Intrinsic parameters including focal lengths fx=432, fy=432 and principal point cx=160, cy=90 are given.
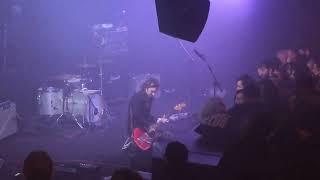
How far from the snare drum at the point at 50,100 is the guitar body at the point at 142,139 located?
13.4 ft

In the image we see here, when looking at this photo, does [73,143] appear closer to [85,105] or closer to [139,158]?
[85,105]

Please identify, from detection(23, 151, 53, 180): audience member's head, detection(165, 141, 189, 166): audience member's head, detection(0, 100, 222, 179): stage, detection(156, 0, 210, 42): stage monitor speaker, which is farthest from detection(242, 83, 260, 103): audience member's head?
detection(23, 151, 53, 180): audience member's head

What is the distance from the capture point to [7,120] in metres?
9.98

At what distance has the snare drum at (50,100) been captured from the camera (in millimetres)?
10953

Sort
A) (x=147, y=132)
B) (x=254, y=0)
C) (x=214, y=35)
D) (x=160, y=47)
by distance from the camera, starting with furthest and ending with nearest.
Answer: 1. (x=160, y=47)
2. (x=214, y=35)
3. (x=254, y=0)
4. (x=147, y=132)

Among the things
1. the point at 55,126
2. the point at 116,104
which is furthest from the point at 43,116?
the point at 116,104

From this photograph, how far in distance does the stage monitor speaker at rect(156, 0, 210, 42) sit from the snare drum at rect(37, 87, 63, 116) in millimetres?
7278

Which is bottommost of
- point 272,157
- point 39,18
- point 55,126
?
point 55,126

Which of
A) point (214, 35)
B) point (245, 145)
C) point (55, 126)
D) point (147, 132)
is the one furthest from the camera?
point (214, 35)

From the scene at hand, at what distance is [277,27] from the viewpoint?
13.3m

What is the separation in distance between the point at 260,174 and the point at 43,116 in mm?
8621

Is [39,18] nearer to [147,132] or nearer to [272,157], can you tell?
[147,132]

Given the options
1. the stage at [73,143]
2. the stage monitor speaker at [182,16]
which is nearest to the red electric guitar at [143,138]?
the stage at [73,143]

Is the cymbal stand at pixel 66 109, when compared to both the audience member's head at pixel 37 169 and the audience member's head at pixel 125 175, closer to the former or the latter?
the audience member's head at pixel 37 169
